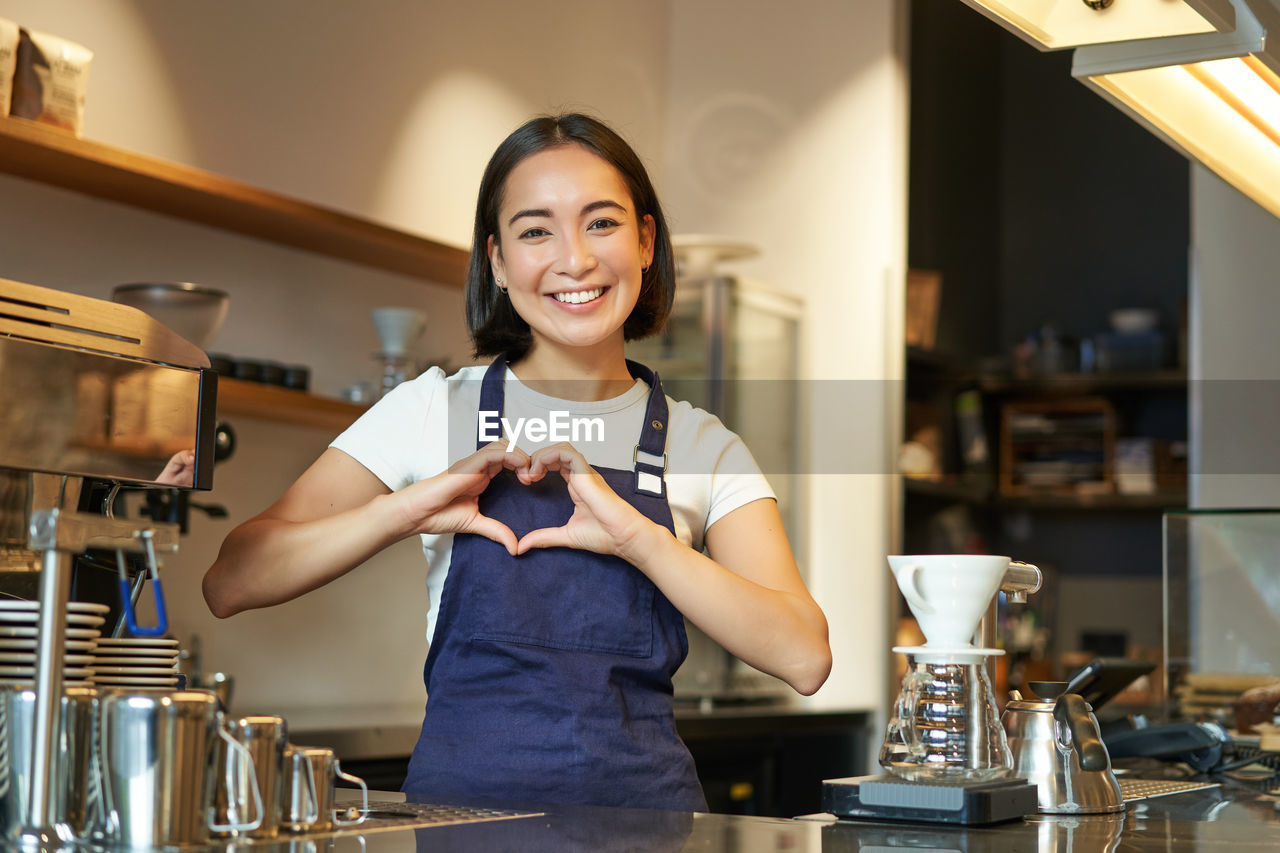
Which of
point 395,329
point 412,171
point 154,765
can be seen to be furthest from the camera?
point 412,171

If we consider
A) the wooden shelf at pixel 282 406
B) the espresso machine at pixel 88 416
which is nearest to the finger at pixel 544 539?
the espresso machine at pixel 88 416

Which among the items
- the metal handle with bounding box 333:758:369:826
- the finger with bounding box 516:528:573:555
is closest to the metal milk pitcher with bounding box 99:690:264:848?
the metal handle with bounding box 333:758:369:826

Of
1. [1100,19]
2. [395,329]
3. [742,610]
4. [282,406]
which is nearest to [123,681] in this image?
[742,610]

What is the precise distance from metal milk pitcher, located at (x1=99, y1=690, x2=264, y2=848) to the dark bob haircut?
0.79 metres

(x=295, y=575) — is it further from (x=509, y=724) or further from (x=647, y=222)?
(x=647, y=222)

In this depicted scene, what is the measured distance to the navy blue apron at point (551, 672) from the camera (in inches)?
55.4

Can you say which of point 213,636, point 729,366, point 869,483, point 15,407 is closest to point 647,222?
point 15,407

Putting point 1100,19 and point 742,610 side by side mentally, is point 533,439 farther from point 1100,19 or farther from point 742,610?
point 1100,19

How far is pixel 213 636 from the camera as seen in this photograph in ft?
9.64

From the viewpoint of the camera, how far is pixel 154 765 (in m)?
0.94

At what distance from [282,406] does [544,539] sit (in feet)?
4.68

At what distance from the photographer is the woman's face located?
158cm

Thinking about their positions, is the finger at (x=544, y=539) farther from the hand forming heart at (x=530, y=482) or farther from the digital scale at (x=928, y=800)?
the digital scale at (x=928, y=800)

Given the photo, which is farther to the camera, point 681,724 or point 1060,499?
point 1060,499
